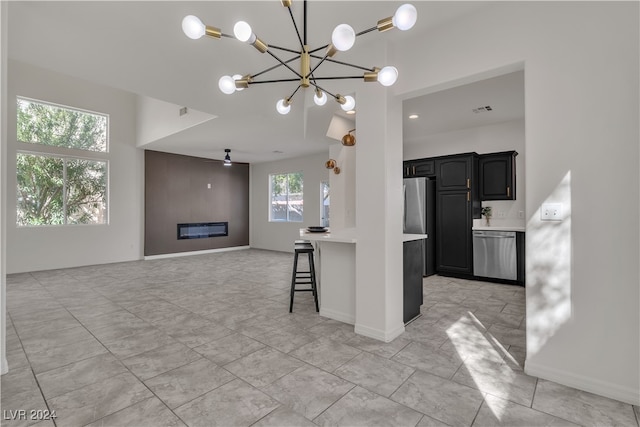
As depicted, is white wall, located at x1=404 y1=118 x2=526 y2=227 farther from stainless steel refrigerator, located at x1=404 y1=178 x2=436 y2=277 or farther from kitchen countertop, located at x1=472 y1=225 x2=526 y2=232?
stainless steel refrigerator, located at x1=404 y1=178 x2=436 y2=277

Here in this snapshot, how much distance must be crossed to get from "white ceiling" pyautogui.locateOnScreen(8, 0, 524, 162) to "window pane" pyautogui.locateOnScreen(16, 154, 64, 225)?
4233 millimetres

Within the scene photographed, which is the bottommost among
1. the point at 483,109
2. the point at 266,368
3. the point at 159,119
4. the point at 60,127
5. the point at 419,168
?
the point at 266,368

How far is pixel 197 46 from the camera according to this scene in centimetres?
296

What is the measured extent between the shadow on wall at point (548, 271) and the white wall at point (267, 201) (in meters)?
5.66

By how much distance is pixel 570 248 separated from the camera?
6.57 ft

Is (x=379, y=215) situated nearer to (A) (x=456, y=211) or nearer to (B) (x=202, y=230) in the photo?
(A) (x=456, y=211)

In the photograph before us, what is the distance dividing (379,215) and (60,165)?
7004 mm

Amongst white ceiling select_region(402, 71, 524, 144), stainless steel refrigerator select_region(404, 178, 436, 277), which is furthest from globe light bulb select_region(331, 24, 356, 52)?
stainless steel refrigerator select_region(404, 178, 436, 277)

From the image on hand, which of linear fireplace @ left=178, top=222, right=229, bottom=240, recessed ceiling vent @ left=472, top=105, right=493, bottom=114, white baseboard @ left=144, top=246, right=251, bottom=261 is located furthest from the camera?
linear fireplace @ left=178, top=222, right=229, bottom=240

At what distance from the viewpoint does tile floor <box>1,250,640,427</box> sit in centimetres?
173

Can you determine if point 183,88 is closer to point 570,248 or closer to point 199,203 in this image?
point 570,248

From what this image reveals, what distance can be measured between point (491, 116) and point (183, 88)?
4628mm

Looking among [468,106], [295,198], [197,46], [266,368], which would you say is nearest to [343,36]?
[197,46]

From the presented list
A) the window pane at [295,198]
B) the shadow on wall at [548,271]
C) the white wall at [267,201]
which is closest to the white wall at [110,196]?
the white wall at [267,201]
